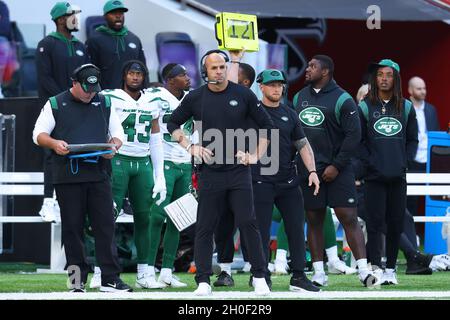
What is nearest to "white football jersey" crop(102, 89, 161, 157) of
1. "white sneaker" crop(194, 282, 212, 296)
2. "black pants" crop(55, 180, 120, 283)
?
"black pants" crop(55, 180, 120, 283)

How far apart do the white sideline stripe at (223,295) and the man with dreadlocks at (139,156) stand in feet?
3.42

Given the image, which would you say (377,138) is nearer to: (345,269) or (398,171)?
(398,171)

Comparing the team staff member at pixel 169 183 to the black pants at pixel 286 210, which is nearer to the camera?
the black pants at pixel 286 210

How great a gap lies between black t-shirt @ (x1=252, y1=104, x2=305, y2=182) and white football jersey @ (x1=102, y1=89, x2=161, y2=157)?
1.11 metres

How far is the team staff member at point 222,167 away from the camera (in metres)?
11.8

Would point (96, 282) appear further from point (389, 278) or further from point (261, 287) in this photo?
point (389, 278)

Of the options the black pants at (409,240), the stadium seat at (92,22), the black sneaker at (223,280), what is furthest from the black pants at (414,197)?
the black sneaker at (223,280)

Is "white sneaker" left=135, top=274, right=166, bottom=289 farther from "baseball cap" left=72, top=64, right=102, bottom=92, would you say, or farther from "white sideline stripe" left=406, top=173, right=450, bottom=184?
"white sideline stripe" left=406, top=173, right=450, bottom=184

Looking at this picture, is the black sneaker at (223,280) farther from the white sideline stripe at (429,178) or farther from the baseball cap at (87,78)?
the white sideline stripe at (429,178)

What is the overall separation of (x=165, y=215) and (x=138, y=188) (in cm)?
60

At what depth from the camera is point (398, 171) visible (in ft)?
44.4

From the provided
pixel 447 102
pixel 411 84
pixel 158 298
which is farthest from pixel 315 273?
pixel 447 102

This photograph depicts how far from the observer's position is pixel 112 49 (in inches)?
581

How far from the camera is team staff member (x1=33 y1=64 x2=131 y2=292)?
12.1 meters
